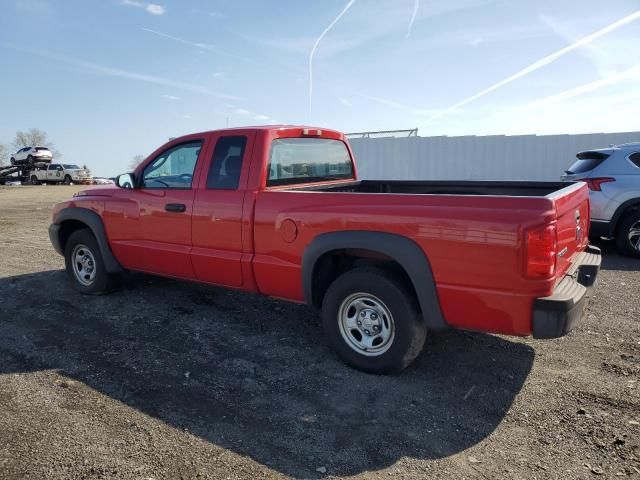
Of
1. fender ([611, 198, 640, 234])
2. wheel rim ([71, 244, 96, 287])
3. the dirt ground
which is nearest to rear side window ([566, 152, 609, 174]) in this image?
fender ([611, 198, 640, 234])

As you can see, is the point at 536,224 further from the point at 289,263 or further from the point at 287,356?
the point at 287,356

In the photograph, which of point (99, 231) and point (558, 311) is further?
point (99, 231)

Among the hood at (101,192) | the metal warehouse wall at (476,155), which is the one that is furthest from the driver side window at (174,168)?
the metal warehouse wall at (476,155)

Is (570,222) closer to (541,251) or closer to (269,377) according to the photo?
(541,251)

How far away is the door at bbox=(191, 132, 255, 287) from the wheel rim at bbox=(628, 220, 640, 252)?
6.47 m

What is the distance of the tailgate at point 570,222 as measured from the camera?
10.0ft

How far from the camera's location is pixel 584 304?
10.3ft

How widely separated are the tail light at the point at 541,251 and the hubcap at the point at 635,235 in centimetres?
584

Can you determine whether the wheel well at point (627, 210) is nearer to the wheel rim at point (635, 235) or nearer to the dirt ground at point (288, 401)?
the wheel rim at point (635, 235)

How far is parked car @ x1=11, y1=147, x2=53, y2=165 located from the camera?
3519cm

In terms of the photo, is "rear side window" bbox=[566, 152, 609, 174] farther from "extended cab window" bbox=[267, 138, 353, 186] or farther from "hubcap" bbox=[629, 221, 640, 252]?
"extended cab window" bbox=[267, 138, 353, 186]

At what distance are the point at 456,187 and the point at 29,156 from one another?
126 ft

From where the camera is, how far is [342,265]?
12.8 ft

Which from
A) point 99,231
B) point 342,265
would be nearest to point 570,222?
point 342,265
